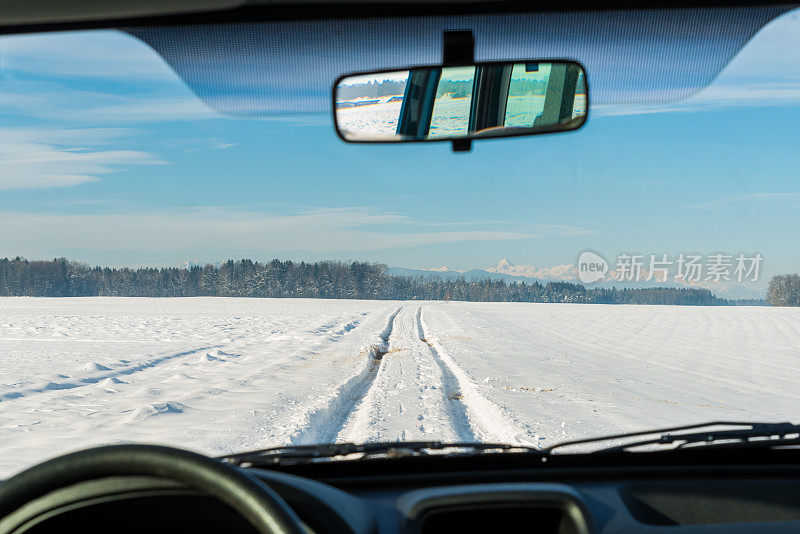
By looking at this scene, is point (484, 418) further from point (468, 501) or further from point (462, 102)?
point (462, 102)

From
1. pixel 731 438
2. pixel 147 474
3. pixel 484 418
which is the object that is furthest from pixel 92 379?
pixel 731 438

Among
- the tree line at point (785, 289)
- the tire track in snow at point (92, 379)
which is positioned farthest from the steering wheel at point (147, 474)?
the tree line at point (785, 289)

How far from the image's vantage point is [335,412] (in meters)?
6.23

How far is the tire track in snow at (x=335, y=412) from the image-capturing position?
5180mm

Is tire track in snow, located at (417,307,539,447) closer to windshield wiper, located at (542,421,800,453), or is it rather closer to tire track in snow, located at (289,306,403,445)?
tire track in snow, located at (289,306,403,445)

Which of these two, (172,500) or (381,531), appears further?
(381,531)

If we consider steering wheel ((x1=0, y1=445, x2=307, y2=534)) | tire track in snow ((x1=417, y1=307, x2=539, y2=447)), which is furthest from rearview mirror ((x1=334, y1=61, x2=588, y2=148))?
tire track in snow ((x1=417, y1=307, x2=539, y2=447))

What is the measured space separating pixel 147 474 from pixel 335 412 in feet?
16.7

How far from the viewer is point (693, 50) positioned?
9.73 ft

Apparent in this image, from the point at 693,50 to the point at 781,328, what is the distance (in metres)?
26.3

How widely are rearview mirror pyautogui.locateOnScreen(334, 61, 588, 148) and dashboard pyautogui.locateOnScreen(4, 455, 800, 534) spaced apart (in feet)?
4.23

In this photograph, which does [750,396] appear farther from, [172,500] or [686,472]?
[172,500]

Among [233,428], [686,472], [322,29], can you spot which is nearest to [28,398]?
[233,428]

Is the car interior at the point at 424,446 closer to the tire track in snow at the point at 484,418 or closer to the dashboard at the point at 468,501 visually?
the dashboard at the point at 468,501
